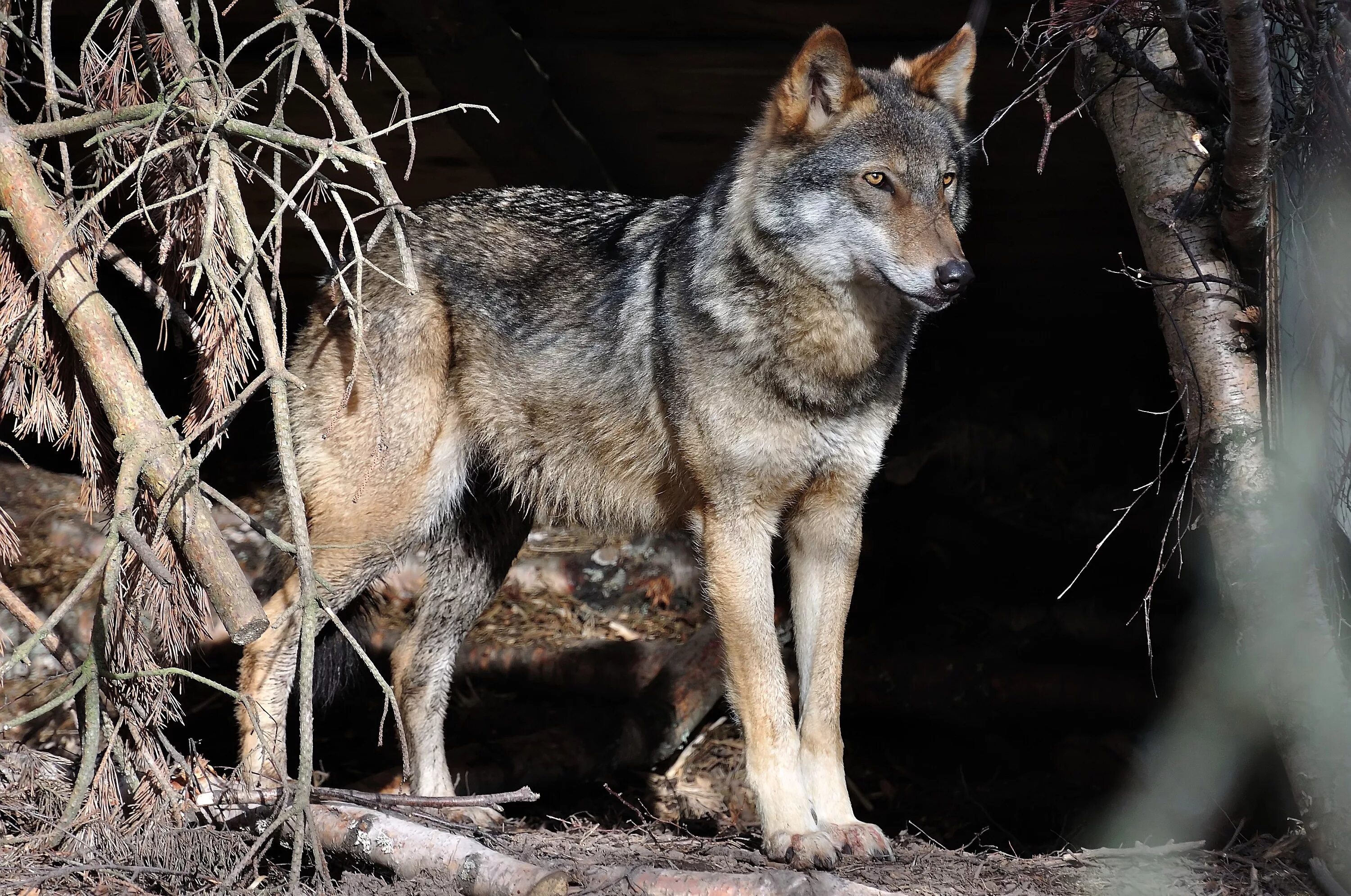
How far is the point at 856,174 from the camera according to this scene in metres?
3.52

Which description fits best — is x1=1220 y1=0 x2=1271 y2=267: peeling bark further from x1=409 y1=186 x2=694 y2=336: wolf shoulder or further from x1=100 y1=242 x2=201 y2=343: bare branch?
Result: x1=100 y1=242 x2=201 y2=343: bare branch

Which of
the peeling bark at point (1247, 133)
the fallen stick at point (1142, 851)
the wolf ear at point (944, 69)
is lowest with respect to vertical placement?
the fallen stick at point (1142, 851)

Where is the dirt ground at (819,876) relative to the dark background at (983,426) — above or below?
below

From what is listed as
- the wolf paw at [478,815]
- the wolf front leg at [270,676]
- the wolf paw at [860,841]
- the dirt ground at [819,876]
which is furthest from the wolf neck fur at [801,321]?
the wolf paw at [478,815]

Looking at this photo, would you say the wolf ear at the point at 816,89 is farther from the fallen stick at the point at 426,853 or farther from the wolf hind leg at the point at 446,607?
the fallen stick at the point at 426,853

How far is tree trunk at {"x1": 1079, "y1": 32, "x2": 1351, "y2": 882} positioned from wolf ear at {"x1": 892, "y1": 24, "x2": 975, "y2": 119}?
0.40 metres

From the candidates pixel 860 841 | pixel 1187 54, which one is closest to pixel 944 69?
pixel 1187 54

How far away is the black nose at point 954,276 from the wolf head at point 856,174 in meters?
0.05

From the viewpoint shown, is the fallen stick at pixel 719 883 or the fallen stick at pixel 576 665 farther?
the fallen stick at pixel 576 665

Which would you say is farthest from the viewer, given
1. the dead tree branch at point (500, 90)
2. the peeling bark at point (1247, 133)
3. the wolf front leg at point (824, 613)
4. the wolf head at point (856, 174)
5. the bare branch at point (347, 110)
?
the dead tree branch at point (500, 90)

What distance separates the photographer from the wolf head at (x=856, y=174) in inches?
135

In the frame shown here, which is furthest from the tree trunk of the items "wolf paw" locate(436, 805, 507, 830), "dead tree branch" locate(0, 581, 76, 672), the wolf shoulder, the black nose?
"dead tree branch" locate(0, 581, 76, 672)

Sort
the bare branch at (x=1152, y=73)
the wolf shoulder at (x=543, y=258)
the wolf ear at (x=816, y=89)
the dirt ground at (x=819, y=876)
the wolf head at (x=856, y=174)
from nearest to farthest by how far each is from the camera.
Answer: the dirt ground at (x=819, y=876) < the bare branch at (x=1152, y=73) < the wolf head at (x=856, y=174) < the wolf ear at (x=816, y=89) < the wolf shoulder at (x=543, y=258)

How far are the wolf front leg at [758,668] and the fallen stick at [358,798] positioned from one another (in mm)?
778
